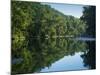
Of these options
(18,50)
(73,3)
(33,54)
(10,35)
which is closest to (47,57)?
(33,54)

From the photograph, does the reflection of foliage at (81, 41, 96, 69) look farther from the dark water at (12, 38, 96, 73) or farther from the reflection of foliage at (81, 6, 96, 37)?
the reflection of foliage at (81, 6, 96, 37)

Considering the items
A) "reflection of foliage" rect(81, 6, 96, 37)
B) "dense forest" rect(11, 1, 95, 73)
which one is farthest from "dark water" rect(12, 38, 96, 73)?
"reflection of foliage" rect(81, 6, 96, 37)

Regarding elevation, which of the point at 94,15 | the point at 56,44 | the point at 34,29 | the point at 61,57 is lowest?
the point at 61,57

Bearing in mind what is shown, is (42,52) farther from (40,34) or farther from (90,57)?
(90,57)

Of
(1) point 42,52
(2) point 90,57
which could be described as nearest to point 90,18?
(2) point 90,57
